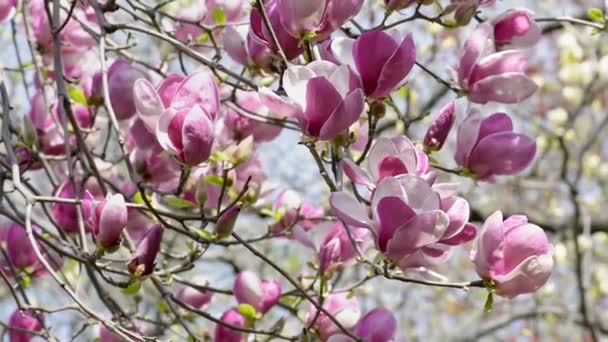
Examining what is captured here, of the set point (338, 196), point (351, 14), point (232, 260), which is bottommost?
A: point (232, 260)

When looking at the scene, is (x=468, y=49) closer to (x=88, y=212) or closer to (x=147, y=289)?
(x=88, y=212)

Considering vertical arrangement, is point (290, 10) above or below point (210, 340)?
above

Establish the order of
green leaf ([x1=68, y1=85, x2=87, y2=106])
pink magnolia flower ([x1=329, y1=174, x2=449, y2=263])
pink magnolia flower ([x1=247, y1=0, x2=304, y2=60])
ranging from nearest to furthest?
1. pink magnolia flower ([x1=329, y1=174, x2=449, y2=263])
2. pink magnolia flower ([x1=247, y1=0, x2=304, y2=60])
3. green leaf ([x1=68, y1=85, x2=87, y2=106])

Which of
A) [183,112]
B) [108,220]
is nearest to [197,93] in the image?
[183,112]

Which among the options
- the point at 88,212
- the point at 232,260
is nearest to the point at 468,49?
the point at 88,212

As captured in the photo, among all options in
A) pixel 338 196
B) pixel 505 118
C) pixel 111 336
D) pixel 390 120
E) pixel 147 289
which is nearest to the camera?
pixel 338 196

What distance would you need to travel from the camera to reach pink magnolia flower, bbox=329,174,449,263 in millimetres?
637

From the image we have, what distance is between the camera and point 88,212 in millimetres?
744

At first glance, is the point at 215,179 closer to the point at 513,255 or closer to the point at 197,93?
the point at 197,93

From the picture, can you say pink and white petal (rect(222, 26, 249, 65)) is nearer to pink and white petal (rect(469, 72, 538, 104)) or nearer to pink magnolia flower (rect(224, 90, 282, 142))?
pink magnolia flower (rect(224, 90, 282, 142))

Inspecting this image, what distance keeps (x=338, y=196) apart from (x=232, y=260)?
135 cm

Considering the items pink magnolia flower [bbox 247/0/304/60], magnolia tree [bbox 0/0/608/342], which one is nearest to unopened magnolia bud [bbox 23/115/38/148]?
magnolia tree [bbox 0/0/608/342]

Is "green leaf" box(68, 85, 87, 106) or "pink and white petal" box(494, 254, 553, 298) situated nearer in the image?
"pink and white petal" box(494, 254, 553, 298)

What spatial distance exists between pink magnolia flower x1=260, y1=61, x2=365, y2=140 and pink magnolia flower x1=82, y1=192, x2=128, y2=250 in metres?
0.15
